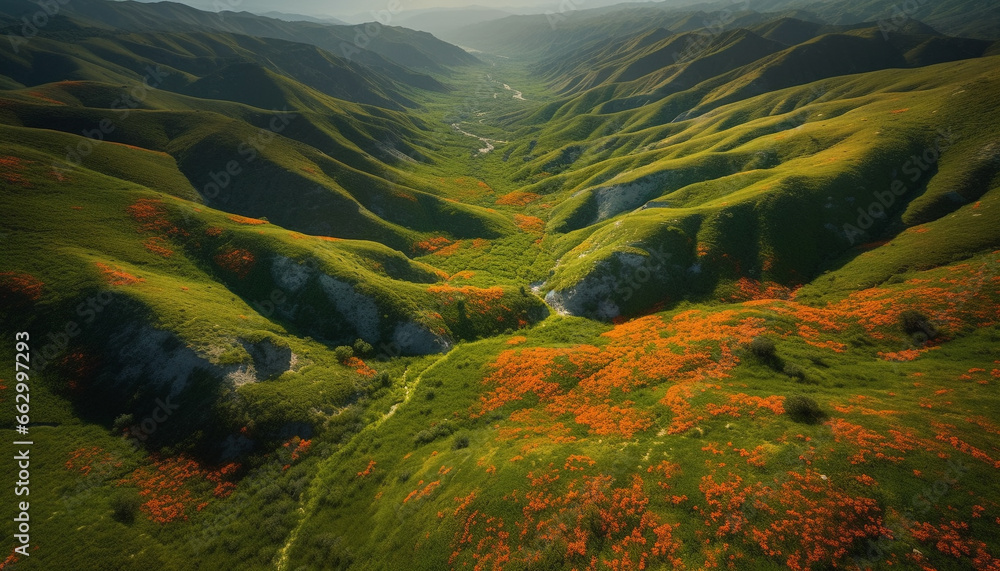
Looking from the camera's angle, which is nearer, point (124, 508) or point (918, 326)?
point (124, 508)

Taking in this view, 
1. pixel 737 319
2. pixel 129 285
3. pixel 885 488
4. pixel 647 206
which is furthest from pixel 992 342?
pixel 129 285

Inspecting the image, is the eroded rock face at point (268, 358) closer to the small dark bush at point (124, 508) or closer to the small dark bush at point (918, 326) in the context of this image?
the small dark bush at point (124, 508)

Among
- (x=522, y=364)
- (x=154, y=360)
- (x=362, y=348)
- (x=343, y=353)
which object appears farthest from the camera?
(x=362, y=348)

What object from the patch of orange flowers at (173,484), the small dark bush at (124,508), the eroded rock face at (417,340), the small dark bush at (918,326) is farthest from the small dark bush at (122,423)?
the small dark bush at (918,326)

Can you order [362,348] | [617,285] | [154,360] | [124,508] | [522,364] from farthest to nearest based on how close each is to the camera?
[617,285], [362,348], [522,364], [154,360], [124,508]

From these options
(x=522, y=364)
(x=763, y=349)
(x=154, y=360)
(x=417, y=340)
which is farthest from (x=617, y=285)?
(x=154, y=360)

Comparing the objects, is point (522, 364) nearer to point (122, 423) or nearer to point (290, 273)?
point (290, 273)

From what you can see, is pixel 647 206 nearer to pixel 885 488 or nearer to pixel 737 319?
pixel 737 319

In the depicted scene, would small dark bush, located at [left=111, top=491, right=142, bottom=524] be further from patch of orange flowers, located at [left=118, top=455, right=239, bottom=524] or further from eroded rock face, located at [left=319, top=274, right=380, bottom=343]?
eroded rock face, located at [left=319, top=274, right=380, bottom=343]
